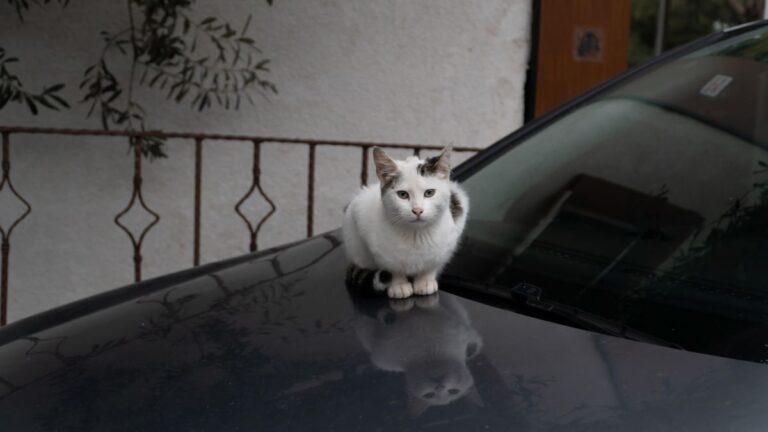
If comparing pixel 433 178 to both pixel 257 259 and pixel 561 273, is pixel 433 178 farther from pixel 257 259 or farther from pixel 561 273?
pixel 257 259

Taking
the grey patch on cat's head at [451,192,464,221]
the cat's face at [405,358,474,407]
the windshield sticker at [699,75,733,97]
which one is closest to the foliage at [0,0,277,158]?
the windshield sticker at [699,75,733,97]

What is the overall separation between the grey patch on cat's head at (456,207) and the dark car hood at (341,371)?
0.17 metres

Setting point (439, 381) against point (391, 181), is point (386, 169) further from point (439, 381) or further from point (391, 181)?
point (439, 381)

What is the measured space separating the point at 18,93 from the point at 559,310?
2.79 meters

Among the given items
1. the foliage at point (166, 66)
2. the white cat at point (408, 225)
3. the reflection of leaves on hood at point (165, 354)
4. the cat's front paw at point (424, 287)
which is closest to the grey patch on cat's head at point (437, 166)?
the white cat at point (408, 225)

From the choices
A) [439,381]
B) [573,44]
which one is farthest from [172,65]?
[439,381]

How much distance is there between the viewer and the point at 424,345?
5.26 feet

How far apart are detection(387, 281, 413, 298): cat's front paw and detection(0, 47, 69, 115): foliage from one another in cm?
240

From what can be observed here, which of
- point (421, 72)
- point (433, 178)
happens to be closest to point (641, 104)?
point (433, 178)

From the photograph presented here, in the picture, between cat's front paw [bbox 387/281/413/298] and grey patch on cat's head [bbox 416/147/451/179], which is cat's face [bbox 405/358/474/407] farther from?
grey patch on cat's head [bbox 416/147/451/179]

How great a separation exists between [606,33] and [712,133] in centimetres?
246

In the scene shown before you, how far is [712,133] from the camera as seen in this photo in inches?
85.4

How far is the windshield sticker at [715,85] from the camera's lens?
2.23 metres

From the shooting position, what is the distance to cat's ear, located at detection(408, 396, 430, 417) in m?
1.35
